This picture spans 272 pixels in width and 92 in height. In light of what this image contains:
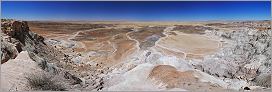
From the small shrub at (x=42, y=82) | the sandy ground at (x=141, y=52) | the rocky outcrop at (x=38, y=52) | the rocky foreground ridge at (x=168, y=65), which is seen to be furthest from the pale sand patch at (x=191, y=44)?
the small shrub at (x=42, y=82)

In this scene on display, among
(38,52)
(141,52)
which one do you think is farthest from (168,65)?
(38,52)

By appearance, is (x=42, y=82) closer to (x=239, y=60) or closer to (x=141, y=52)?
(x=141, y=52)

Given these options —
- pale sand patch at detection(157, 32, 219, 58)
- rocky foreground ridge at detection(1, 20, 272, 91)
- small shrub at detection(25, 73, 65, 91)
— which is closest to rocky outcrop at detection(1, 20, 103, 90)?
rocky foreground ridge at detection(1, 20, 272, 91)

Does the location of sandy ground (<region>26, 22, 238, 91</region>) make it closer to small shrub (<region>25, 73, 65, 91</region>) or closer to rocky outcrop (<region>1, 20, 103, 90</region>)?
rocky outcrop (<region>1, 20, 103, 90</region>)

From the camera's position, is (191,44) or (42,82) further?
(191,44)

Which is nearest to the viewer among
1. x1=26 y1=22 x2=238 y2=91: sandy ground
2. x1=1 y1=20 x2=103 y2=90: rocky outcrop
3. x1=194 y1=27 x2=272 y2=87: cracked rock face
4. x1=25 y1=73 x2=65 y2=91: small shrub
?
x1=25 y1=73 x2=65 y2=91: small shrub

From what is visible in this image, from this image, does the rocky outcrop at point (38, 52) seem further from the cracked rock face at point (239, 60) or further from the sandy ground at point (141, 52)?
the cracked rock face at point (239, 60)

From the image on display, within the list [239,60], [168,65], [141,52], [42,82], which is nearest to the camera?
[42,82]
